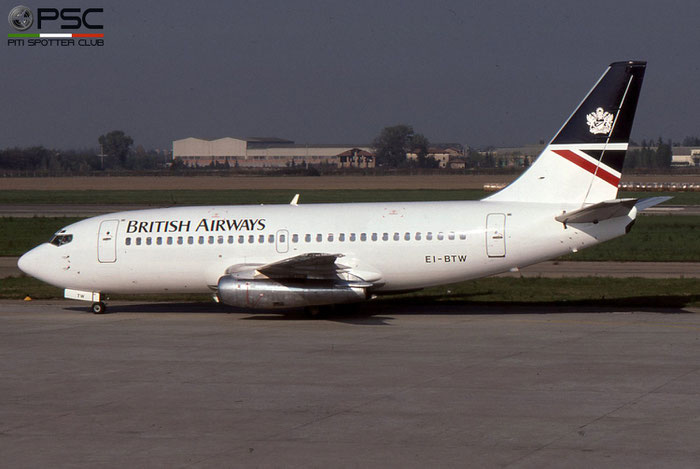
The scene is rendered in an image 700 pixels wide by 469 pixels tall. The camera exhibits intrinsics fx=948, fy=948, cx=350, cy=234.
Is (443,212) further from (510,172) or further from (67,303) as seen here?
(510,172)

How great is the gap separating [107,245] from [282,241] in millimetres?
5495

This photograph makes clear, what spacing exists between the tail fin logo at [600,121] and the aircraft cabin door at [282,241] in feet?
30.4

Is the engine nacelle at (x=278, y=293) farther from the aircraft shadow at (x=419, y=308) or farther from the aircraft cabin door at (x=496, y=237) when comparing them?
the aircraft cabin door at (x=496, y=237)

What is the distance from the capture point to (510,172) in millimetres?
156500

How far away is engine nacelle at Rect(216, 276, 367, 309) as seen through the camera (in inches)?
1035

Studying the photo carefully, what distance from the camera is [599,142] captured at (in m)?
26.6

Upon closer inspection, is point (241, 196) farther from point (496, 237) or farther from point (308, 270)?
point (496, 237)

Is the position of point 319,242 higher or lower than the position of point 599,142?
lower

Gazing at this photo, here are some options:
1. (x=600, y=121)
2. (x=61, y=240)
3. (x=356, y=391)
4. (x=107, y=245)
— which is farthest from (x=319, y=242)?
(x=356, y=391)

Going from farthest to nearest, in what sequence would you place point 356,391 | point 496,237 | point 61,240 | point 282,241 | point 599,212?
point 61,240 → point 282,241 → point 496,237 → point 599,212 → point 356,391

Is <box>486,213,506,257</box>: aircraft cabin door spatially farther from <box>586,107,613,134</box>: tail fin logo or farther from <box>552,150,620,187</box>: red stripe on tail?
<box>586,107,613,134</box>: tail fin logo

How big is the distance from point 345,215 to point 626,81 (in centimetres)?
881

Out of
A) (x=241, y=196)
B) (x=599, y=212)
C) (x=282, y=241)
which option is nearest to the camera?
(x=599, y=212)

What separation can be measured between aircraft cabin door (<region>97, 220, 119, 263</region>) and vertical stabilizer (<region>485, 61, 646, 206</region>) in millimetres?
12716
